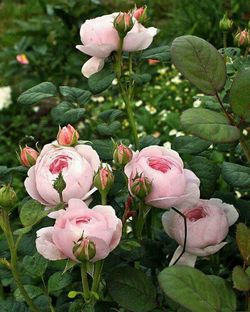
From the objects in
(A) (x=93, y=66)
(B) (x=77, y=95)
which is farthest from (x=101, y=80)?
(B) (x=77, y=95)

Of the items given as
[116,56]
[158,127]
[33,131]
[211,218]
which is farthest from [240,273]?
[33,131]

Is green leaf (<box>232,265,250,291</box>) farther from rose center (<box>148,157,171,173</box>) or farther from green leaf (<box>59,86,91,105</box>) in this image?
green leaf (<box>59,86,91,105</box>)

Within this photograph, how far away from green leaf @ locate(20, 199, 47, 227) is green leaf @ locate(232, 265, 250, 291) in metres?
0.25

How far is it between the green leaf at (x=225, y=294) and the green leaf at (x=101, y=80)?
1.23 ft

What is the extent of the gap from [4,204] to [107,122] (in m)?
0.47

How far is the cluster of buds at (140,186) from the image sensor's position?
0.89 meters

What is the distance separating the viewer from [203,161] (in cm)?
108

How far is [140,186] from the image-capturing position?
893 mm

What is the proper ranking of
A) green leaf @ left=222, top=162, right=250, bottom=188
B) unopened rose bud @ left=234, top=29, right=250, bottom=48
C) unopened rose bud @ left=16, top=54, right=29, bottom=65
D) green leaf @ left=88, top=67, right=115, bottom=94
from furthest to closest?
unopened rose bud @ left=16, top=54, right=29, bottom=65 → unopened rose bud @ left=234, top=29, right=250, bottom=48 → green leaf @ left=88, top=67, right=115, bottom=94 → green leaf @ left=222, top=162, right=250, bottom=188

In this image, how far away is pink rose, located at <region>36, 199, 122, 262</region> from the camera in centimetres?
86

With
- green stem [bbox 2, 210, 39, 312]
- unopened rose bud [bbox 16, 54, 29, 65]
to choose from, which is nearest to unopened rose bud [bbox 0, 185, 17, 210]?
green stem [bbox 2, 210, 39, 312]

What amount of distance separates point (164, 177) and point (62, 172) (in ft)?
0.42

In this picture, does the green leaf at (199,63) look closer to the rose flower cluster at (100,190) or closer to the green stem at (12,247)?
the rose flower cluster at (100,190)

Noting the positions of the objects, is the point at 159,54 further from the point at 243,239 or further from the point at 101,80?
the point at 243,239
